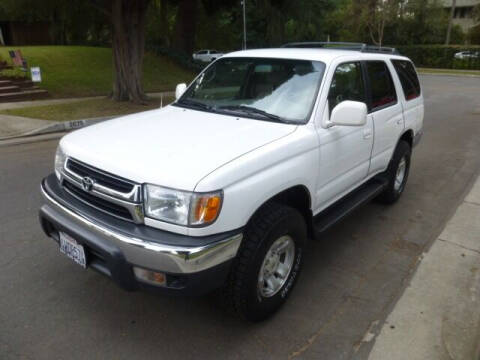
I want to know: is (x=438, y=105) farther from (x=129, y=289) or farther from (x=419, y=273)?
(x=129, y=289)

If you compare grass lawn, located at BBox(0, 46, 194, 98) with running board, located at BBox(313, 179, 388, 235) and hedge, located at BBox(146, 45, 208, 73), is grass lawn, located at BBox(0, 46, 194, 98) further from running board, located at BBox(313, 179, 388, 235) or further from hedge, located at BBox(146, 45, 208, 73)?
running board, located at BBox(313, 179, 388, 235)

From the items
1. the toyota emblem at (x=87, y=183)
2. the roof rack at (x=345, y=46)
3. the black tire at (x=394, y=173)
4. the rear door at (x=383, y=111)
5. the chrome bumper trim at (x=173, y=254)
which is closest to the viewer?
the chrome bumper trim at (x=173, y=254)

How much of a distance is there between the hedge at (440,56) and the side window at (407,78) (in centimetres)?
3729

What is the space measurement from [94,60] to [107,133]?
58.5 ft

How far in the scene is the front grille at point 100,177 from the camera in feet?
8.29

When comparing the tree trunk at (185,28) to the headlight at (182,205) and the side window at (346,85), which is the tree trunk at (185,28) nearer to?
the side window at (346,85)

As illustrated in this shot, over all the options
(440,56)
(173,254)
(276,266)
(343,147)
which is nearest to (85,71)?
(343,147)

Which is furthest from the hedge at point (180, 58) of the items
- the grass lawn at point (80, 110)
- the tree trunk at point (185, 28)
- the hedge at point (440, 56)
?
the hedge at point (440, 56)

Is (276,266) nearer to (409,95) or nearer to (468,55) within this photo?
(409,95)

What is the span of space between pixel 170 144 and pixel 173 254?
0.81 m

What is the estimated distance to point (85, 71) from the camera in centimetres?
1738

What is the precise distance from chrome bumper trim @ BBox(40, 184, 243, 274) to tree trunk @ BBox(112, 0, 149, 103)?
35.7ft

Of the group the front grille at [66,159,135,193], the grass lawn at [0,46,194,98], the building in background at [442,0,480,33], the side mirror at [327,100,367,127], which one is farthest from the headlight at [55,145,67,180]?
the building in background at [442,0,480,33]

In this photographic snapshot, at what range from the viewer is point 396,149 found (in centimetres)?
492
